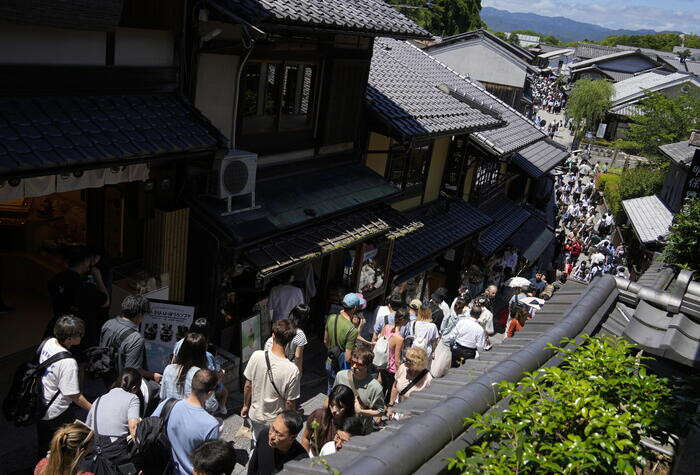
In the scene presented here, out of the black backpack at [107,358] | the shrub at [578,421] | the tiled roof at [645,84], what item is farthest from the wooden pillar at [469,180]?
the tiled roof at [645,84]

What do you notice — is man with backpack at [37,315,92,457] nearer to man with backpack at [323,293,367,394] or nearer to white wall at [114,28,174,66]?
white wall at [114,28,174,66]

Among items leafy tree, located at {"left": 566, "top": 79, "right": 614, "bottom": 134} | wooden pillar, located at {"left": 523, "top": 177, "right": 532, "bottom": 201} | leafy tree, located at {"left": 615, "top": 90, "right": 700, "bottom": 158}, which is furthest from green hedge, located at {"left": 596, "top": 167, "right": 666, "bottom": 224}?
leafy tree, located at {"left": 566, "top": 79, "right": 614, "bottom": 134}

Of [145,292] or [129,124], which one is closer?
[129,124]

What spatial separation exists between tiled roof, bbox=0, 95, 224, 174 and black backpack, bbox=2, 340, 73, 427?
81.3 inches

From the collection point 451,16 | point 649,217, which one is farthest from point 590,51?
point 649,217

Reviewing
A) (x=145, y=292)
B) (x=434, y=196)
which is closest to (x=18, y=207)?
(x=145, y=292)

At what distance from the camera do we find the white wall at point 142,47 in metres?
8.10

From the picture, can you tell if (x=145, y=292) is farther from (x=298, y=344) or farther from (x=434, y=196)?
(x=434, y=196)

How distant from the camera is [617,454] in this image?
3.41 metres

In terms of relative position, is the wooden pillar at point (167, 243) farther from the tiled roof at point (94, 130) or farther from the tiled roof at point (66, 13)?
the tiled roof at point (66, 13)

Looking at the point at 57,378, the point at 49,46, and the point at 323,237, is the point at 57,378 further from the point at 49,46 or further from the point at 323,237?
the point at 323,237

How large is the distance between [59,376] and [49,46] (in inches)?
157

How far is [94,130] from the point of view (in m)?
7.36

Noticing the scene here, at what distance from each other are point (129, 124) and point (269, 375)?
3763 millimetres
